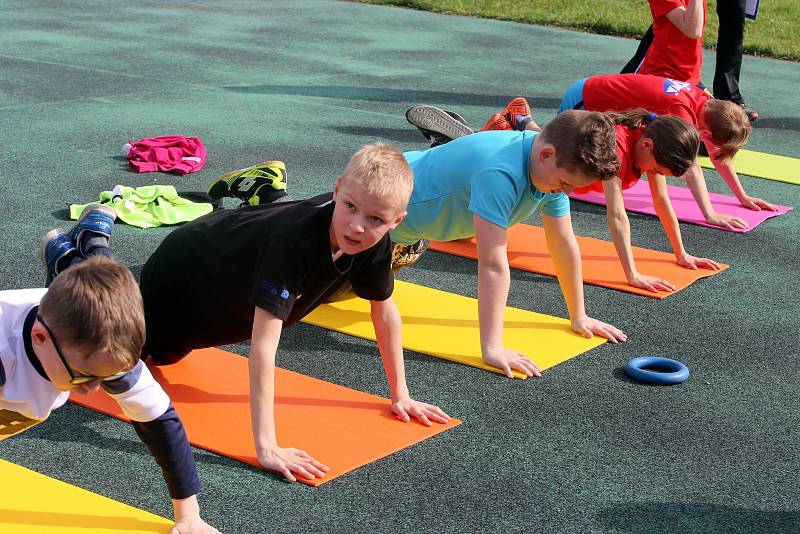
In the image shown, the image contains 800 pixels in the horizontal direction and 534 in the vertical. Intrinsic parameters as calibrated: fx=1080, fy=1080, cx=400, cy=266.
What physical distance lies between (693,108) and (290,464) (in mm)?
3766

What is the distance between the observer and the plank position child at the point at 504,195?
13.4ft

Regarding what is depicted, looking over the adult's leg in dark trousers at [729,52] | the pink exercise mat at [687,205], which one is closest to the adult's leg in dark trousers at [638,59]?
the adult's leg in dark trousers at [729,52]

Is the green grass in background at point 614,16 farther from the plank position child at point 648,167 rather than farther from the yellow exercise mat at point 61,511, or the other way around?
the yellow exercise mat at point 61,511

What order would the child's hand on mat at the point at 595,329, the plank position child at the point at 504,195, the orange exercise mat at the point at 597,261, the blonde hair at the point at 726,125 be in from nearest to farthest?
→ the plank position child at the point at 504,195
the child's hand on mat at the point at 595,329
the orange exercise mat at the point at 597,261
the blonde hair at the point at 726,125

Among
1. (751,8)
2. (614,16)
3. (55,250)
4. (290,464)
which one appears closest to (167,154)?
(55,250)

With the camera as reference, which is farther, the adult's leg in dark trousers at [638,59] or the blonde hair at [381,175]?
the adult's leg in dark trousers at [638,59]

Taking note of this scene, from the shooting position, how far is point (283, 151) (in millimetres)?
7836

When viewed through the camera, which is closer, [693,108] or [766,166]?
[693,108]

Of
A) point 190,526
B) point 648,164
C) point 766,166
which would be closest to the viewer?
point 190,526

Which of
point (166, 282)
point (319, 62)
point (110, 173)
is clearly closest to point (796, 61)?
point (319, 62)

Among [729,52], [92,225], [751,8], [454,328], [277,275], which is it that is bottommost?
[454,328]

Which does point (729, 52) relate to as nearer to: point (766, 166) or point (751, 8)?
point (751, 8)

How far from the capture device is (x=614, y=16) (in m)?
15.5

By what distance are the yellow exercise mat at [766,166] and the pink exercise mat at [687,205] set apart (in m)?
0.81
